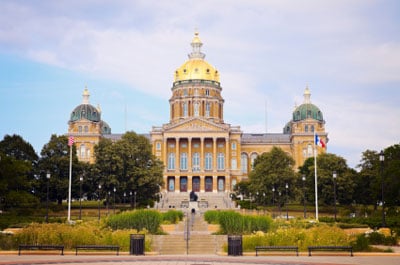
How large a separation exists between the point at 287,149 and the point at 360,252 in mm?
103154

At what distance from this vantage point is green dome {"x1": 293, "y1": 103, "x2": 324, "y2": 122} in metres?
133

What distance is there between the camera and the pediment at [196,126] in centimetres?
12262

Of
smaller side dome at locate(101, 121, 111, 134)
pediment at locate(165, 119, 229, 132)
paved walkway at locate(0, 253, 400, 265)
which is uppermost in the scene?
smaller side dome at locate(101, 121, 111, 134)

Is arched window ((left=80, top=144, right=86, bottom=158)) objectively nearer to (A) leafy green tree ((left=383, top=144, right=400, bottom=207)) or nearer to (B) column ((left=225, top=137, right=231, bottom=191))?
(B) column ((left=225, top=137, right=231, bottom=191))

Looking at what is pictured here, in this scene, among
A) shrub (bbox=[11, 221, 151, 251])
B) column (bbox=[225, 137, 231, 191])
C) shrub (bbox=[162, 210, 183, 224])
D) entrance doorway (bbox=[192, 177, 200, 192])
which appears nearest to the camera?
shrub (bbox=[11, 221, 151, 251])

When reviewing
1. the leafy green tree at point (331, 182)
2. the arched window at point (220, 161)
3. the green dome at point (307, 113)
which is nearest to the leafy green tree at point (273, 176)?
the leafy green tree at point (331, 182)

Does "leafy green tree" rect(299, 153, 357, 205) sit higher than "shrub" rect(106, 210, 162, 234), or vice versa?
"leafy green tree" rect(299, 153, 357, 205)

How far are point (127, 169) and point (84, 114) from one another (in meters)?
49.5

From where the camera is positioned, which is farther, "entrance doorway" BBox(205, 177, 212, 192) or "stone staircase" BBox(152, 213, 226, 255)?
"entrance doorway" BBox(205, 177, 212, 192)

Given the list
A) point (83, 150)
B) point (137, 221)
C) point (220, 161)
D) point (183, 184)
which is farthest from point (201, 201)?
point (137, 221)

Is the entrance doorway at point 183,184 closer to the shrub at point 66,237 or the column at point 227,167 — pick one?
the column at point 227,167

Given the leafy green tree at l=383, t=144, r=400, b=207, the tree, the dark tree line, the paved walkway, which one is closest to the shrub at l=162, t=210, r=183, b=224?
the paved walkway

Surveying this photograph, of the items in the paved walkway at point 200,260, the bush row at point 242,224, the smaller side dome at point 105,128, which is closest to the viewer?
the paved walkway at point 200,260

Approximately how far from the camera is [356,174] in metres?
→ 87.2
